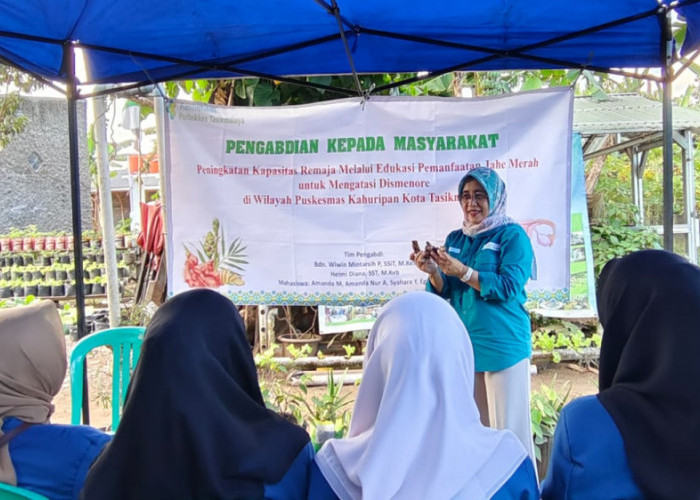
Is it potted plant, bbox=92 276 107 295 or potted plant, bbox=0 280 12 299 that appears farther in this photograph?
potted plant, bbox=0 280 12 299

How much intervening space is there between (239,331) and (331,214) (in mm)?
1787

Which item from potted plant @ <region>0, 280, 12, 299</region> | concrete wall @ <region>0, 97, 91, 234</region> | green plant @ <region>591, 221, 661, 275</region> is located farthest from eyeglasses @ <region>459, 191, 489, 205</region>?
concrete wall @ <region>0, 97, 91, 234</region>

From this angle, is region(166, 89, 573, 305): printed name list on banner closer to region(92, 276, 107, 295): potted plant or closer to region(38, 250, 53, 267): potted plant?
region(92, 276, 107, 295): potted plant

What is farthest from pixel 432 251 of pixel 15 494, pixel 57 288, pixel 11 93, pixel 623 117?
pixel 57 288

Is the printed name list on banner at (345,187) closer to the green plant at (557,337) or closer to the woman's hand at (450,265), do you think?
the woman's hand at (450,265)

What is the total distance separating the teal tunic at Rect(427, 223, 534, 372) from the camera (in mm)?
2625

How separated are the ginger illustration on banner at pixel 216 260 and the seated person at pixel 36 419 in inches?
63.0

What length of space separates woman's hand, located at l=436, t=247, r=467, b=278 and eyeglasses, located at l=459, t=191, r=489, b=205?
13.5 inches

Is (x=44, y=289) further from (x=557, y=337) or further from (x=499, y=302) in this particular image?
(x=499, y=302)

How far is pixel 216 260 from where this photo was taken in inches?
131

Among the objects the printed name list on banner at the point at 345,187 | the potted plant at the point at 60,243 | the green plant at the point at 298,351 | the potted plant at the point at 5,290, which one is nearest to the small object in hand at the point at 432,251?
the printed name list on banner at the point at 345,187

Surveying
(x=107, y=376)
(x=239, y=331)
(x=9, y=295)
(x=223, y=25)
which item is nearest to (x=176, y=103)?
(x=223, y=25)

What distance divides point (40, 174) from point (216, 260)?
16809mm

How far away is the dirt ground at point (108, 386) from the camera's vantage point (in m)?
4.95
